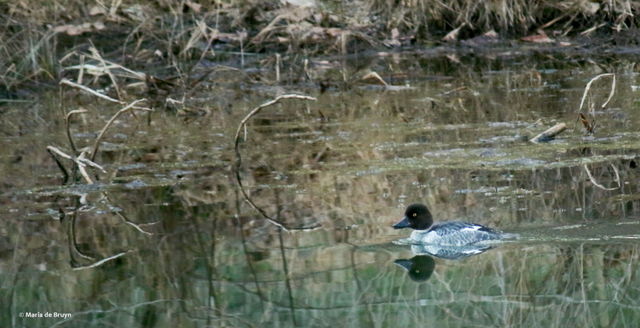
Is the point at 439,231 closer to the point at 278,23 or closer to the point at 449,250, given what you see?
the point at 449,250

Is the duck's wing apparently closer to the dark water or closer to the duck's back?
the duck's back

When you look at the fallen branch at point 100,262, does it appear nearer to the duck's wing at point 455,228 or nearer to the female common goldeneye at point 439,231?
the female common goldeneye at point 439,231

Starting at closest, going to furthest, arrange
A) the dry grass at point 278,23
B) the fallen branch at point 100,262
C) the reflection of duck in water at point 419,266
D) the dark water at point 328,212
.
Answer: the dark water at point 328,212
the reflection of duck in water at point 419,266
the fallen branch at point 100,262
the dry grass at point 278,23

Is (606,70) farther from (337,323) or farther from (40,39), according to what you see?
(337,323)

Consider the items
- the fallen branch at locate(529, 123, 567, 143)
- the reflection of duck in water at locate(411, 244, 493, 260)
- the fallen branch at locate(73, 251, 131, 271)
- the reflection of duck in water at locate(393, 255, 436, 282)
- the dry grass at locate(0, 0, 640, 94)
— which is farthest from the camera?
the dry grass at locate(0, 0, 640, 94)

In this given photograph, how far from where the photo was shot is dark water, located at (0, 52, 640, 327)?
6273 millimetres

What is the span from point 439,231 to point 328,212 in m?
0.98

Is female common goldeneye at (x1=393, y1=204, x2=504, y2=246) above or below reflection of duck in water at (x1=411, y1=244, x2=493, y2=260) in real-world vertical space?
above

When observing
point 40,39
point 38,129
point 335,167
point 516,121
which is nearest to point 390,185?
point 335,167

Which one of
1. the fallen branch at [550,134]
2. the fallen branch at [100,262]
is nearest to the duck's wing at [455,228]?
the fallen branch at [100,262]

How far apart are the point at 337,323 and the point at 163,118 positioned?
574 cm

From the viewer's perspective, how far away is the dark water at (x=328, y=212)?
6.27m

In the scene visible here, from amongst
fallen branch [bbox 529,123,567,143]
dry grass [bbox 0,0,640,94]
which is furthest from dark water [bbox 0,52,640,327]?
dry grass [bbox 0,0,640,94]

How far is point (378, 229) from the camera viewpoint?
743 cm
